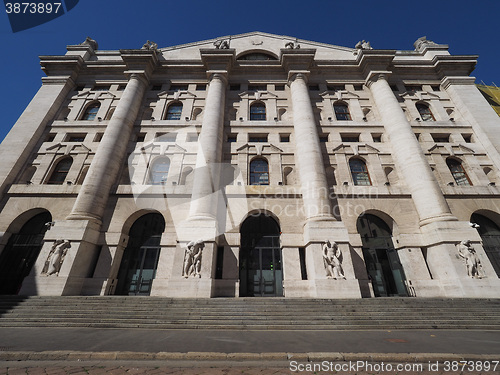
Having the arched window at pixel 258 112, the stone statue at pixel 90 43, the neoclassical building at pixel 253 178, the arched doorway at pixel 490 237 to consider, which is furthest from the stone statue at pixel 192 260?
the stone statue at pixel 90 43

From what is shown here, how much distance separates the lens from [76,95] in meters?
22.6

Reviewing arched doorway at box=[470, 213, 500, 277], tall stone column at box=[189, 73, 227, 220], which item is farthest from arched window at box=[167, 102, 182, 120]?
arched doorway at box=[470, 213, 500, 277]

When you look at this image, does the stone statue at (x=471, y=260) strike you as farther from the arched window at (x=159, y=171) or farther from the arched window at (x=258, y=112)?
the arched window at (x=159, y=171)

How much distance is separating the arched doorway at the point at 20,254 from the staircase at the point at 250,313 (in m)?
4.60

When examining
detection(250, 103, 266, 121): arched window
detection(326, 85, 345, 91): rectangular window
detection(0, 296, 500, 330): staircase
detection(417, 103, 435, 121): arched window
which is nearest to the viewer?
detection(0, 296, 500, 330): staircase

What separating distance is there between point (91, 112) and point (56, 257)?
15.2m

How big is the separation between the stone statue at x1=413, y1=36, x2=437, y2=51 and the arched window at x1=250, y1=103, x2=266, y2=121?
2022cm

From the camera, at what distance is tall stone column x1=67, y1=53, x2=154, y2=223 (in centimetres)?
1534

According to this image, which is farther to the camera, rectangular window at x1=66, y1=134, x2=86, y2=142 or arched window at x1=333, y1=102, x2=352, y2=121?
arched window at x1=333, y1=102, x2=352, y2=121

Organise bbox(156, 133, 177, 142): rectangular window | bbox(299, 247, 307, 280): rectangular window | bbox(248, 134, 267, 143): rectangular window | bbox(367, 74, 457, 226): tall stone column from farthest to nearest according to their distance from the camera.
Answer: bbox(248, 134, 267, 143): rectangular window
bbox(156, 133, 177, 142): rectangular window
bbox(367, 74, 457, 226): tall stone column
bbox(299, 247, 307, 280): rectangular window

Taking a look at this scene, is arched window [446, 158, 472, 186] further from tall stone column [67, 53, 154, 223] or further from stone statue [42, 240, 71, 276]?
stone statue [42, 240, 71, 276]

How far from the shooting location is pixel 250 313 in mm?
9914

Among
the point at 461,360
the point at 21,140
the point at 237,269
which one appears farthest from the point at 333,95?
the point at 21,140

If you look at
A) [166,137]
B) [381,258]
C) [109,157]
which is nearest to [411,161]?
[381,258]
